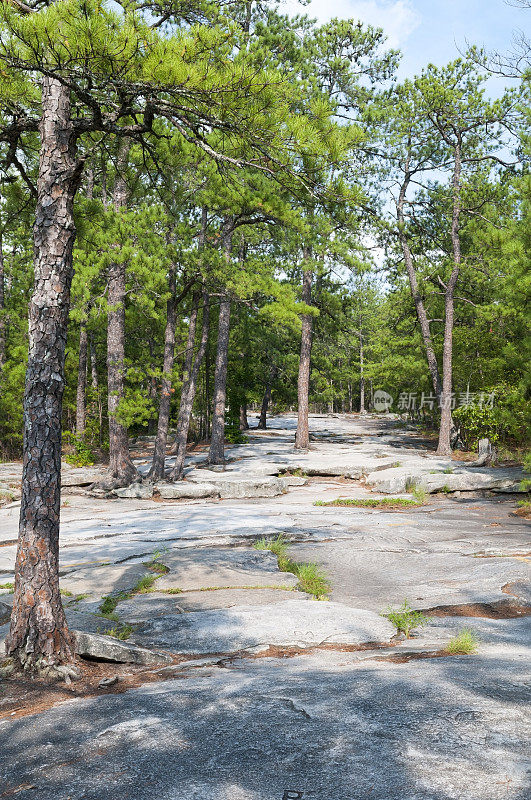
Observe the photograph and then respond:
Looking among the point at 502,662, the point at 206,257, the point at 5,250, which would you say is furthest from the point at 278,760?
the point at 5,250

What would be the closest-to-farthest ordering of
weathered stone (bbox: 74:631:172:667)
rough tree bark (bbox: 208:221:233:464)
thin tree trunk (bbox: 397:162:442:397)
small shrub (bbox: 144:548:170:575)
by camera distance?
weathered stone (bbox: 74:631:172:667), small shrub (bbox: 144:548:170:575), rough tree bark (bbox: 208:221:233:464), thin tree trunk (bbox: 397:162:442:397)

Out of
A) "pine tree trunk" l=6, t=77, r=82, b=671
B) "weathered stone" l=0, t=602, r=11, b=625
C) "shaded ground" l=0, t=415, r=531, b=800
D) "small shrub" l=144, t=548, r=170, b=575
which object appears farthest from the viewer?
"small shrub" l=144, t=548, r=170, b=575

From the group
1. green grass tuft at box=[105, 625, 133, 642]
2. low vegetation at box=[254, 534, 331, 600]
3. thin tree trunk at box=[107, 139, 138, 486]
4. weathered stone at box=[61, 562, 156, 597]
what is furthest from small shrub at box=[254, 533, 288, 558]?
thin tree trunk at box=[107, 139, 138, 486]

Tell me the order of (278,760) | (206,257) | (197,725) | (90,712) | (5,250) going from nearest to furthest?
(278,760) → (197,725) → (90,712) → (206,257) → (5,250)

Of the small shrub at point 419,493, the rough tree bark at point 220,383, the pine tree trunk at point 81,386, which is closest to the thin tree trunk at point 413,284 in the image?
the small shrub at point 419,493

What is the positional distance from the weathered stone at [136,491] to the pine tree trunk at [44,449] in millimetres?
11572

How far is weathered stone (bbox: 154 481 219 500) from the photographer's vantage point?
1576cm

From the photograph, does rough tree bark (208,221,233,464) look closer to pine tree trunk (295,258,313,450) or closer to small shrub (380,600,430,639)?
pine tree trunk (295,258,313,450)

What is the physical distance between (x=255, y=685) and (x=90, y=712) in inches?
41.2

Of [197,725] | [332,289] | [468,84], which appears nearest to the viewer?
[197,725]

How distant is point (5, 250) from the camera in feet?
98.5

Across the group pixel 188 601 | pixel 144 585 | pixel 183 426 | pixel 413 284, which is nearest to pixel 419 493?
pixel 183 426

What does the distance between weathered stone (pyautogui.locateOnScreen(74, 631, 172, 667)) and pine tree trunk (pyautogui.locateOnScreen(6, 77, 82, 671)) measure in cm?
11

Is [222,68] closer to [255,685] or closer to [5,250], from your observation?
[255,685]
